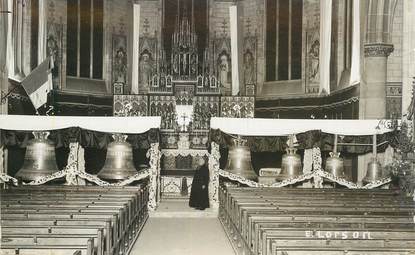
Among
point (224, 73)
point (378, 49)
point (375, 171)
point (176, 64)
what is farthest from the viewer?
point (224, 73)

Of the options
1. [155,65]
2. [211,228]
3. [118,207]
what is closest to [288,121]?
[211,228]

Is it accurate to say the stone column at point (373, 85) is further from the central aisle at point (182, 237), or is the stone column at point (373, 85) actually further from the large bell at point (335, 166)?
the central aisle at point (182, 237)

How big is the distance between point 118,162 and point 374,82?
8229 mm

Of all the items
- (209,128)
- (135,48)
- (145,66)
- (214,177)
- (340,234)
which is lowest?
(214,177)

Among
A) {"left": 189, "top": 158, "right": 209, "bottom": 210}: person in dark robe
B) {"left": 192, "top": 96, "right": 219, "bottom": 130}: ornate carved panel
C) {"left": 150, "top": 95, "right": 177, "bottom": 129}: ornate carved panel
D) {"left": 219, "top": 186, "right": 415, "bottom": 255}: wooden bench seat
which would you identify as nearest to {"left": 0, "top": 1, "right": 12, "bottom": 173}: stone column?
{"left": 189, "top": 158, "right": 209, "bottom": 210}: person in dark robe

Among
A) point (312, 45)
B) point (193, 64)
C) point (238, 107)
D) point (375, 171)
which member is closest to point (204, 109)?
point (238, 107)

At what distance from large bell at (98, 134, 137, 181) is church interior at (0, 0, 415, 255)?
0.04 meters

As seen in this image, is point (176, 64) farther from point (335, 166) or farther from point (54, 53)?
point (335, 166)

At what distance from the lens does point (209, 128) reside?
21.1 m

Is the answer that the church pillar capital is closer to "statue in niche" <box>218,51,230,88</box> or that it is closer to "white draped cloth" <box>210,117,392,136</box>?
"white draped cloth" <box>210,117,392,136</box>

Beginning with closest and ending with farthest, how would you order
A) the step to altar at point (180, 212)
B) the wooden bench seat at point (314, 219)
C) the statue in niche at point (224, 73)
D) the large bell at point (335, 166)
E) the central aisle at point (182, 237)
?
the wooden bench seat at point (314, 219), the central aisle at point (182, 237), the large bell at point (335, 166), the step to altar at point (180, 212), the statue in niche at point (224, 73)

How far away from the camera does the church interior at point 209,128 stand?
923cm

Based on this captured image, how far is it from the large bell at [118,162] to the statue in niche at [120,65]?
12.2 meters

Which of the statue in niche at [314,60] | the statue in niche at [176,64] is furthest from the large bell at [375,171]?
the statue in niche at [176,64]
